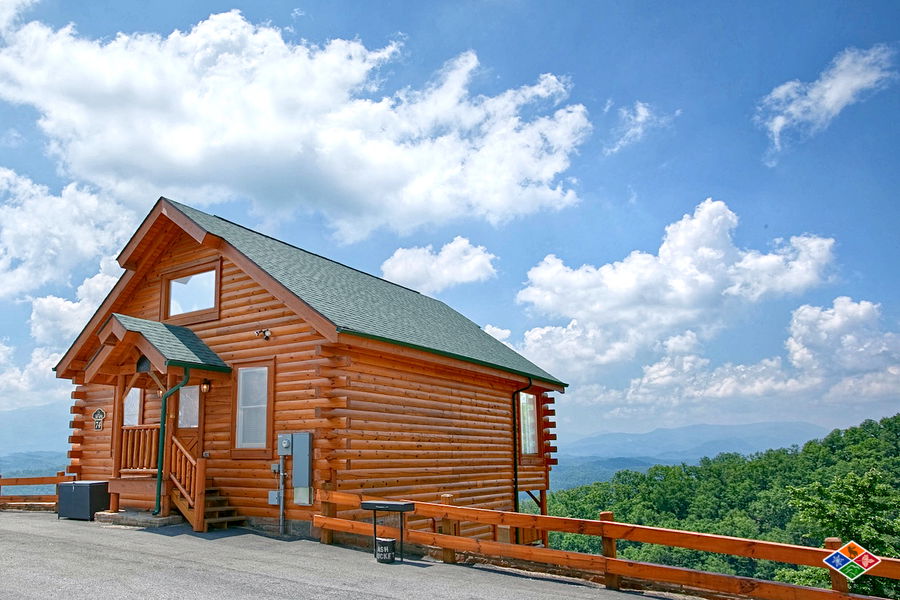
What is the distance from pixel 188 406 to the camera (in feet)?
52.1

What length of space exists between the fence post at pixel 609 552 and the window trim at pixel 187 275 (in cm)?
967

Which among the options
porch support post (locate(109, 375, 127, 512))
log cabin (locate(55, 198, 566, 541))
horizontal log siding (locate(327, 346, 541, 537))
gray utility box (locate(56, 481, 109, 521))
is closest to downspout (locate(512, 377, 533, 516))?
horizontal log siding (locate(327, 346, 541, 537))

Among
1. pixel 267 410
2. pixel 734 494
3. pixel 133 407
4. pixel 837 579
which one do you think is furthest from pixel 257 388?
pixel 734 494

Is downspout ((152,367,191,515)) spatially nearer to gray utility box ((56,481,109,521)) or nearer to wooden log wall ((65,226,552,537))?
wooden log wall ((65,226,552,537))

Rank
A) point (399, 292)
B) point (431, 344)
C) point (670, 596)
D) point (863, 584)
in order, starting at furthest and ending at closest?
point (863, 584), point (399, 292), point (431, 344), point (670, 596)

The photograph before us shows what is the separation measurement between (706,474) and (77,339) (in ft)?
332

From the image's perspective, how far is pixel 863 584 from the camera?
104 ft

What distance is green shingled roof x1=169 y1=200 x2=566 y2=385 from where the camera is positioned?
583 inches

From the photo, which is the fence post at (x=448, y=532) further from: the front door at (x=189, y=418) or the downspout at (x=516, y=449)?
the downspout at (x=516, y=449)

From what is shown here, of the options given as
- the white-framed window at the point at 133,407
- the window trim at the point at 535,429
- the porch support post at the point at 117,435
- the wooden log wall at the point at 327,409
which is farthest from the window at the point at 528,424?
the porch support post at the point at 117,435

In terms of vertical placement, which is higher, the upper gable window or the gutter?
the upper gable window

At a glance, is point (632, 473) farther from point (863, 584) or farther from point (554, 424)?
point (554, 424)

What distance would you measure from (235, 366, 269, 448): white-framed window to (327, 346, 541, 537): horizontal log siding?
1843 millimetres

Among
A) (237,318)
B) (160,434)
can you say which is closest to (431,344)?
(237,318)
